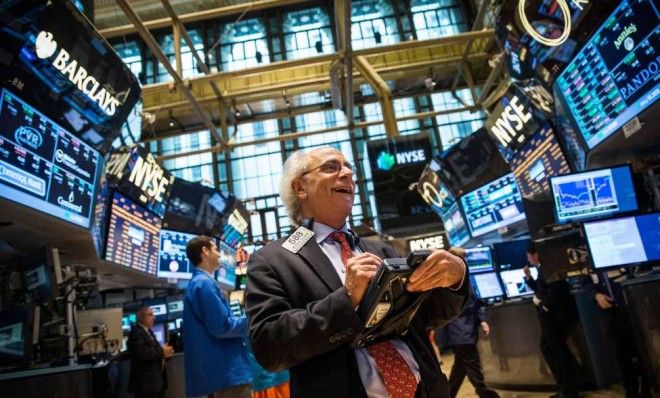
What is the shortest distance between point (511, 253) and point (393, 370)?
8.10 m

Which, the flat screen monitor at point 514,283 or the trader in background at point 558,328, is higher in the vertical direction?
the flat screen monitor at point 514,283

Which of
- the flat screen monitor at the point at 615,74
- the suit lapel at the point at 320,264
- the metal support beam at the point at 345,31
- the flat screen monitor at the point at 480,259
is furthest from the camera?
the flat screen monitor at the point at 480,259

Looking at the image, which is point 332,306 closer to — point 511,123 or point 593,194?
point 593,194

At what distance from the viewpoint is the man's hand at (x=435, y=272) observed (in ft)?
4.24

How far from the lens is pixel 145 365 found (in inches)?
191

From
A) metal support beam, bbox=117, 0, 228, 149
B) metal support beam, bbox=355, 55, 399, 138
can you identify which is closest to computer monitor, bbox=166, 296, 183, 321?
metal support beam, bbox=117, 0, 228, 149

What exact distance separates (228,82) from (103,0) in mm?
3891

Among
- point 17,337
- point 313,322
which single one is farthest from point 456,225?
point 313,322

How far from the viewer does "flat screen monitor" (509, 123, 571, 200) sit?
532 centimetres

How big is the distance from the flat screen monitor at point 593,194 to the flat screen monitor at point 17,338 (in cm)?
420

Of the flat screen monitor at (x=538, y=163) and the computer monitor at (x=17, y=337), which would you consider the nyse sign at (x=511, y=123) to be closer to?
the flat screen monitor at (x=538, y=163)

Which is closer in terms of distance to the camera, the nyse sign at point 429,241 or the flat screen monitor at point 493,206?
the flat screen monitor at point 493,206

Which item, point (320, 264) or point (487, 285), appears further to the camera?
point (487, 285)

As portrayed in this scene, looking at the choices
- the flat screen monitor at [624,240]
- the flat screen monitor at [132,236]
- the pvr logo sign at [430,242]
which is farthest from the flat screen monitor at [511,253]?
the flat screen monitor at [132,236]
